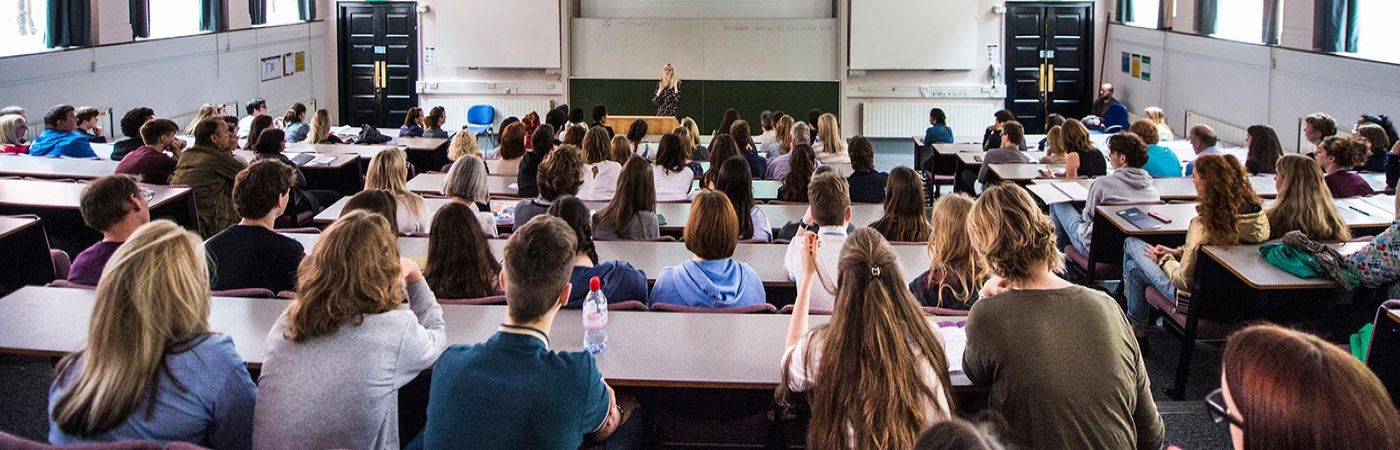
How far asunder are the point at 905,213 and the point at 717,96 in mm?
9267

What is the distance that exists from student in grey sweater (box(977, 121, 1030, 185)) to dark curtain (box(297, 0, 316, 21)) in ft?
30.1

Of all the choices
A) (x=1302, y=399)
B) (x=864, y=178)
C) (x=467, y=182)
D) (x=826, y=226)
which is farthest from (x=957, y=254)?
(x=864, y=178)

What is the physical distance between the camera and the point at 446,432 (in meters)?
2.49

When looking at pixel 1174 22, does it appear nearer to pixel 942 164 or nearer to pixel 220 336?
pixel 942 164

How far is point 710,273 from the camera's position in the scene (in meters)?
4.02

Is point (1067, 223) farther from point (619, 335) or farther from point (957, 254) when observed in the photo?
point (619, 335)

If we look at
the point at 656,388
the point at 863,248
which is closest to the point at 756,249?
the point at 656,388

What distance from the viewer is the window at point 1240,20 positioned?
10734 millimetres

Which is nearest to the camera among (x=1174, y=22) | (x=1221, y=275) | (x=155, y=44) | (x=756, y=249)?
(x=1221, y=275)

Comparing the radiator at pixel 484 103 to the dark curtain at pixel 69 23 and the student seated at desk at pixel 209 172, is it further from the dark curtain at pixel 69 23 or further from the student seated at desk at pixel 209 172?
the student seated at desk at pixel 209 172

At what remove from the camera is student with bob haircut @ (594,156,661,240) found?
5184 mm

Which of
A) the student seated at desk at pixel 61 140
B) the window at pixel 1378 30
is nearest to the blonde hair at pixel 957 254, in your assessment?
the window at pixel 1378 30

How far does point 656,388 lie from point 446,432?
921 millimetres

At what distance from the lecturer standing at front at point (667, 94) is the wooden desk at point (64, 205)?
24.9 ft
